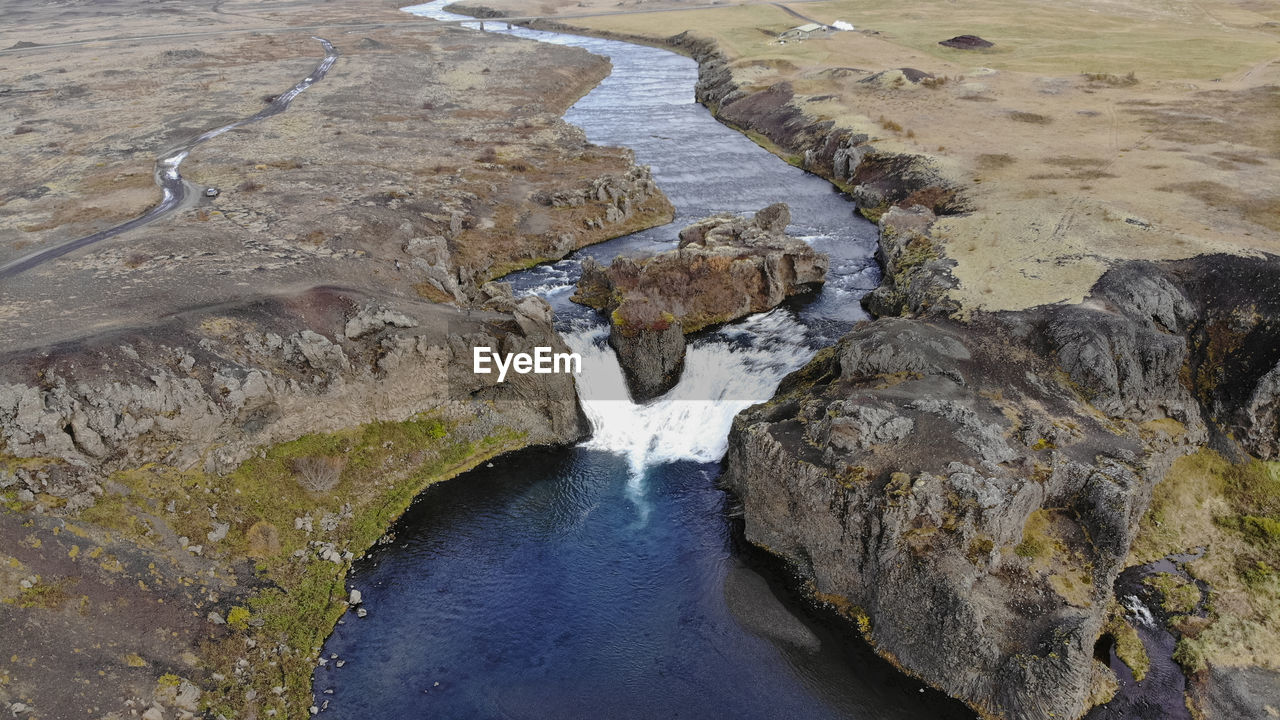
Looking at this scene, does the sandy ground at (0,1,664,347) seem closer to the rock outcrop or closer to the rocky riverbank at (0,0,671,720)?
the rocky riverbank at (0,0,671,720)

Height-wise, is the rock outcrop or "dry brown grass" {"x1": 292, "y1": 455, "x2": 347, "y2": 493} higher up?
the rock outcrop

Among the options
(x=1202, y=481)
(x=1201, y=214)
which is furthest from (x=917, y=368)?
(x=1201, y=214)

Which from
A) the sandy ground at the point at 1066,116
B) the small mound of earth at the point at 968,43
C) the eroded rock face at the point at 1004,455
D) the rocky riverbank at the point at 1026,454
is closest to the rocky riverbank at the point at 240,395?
the eroded rock face at the point at 1004,455

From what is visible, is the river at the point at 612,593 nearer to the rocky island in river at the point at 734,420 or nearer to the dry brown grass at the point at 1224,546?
the rocky island in river at the point at 734,420

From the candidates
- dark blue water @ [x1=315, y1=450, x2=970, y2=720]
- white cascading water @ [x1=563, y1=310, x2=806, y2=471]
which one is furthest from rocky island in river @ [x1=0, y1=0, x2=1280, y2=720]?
dark blue water @ [x1=315, y1=450, x2=970, y2=720]

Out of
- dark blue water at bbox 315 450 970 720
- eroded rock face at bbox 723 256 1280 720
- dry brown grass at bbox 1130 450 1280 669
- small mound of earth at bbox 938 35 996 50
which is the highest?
small mound of earth at bbox 938 35 996 50

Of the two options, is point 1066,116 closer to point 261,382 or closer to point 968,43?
point 968,43

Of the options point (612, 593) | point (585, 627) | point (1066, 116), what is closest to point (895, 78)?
point (1066, 116)
